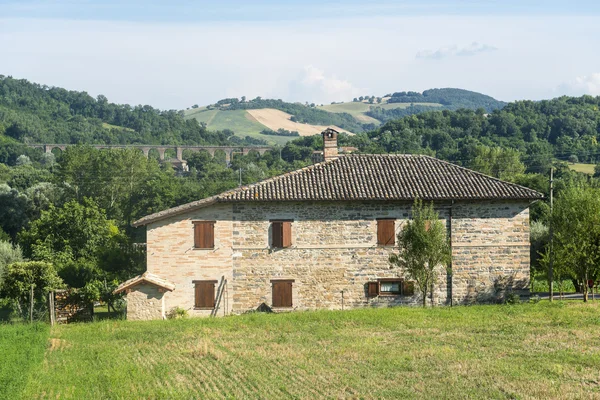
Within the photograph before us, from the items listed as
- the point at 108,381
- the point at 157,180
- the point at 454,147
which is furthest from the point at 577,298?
the point at 454,147

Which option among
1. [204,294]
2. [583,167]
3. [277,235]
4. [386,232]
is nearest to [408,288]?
[386,232]

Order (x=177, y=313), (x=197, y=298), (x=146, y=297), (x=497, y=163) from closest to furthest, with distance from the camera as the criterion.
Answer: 1. (x=146, y=297)
2. (x=177, y=313)
3. (x=197, y=298)
4. (x=497, y=163)

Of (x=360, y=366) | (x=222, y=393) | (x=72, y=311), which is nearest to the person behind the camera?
(x=222, y=393)

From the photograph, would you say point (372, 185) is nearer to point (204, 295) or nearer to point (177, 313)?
point (204, 295)

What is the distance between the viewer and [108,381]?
718 inches

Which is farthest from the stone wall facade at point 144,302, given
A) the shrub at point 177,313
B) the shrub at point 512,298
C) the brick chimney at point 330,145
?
the shrub at point 512,298

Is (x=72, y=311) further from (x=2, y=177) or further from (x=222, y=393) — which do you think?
(x=2, y=177)

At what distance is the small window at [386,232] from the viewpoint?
30.9 meters

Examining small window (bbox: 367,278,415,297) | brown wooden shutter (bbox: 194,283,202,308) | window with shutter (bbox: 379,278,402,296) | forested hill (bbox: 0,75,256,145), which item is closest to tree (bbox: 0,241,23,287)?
brown wooden shutter (bbox: 194,283,202,308)

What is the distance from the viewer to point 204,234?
30422mm

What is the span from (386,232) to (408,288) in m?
2.27

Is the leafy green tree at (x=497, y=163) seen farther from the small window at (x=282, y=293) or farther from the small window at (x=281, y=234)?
the small window at (x=282, y=293)

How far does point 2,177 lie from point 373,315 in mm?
64000

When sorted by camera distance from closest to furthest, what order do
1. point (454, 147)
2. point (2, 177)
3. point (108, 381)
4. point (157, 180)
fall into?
point (108, 381)
point (157, 180)
point (2, 177)
point (454, 147)
